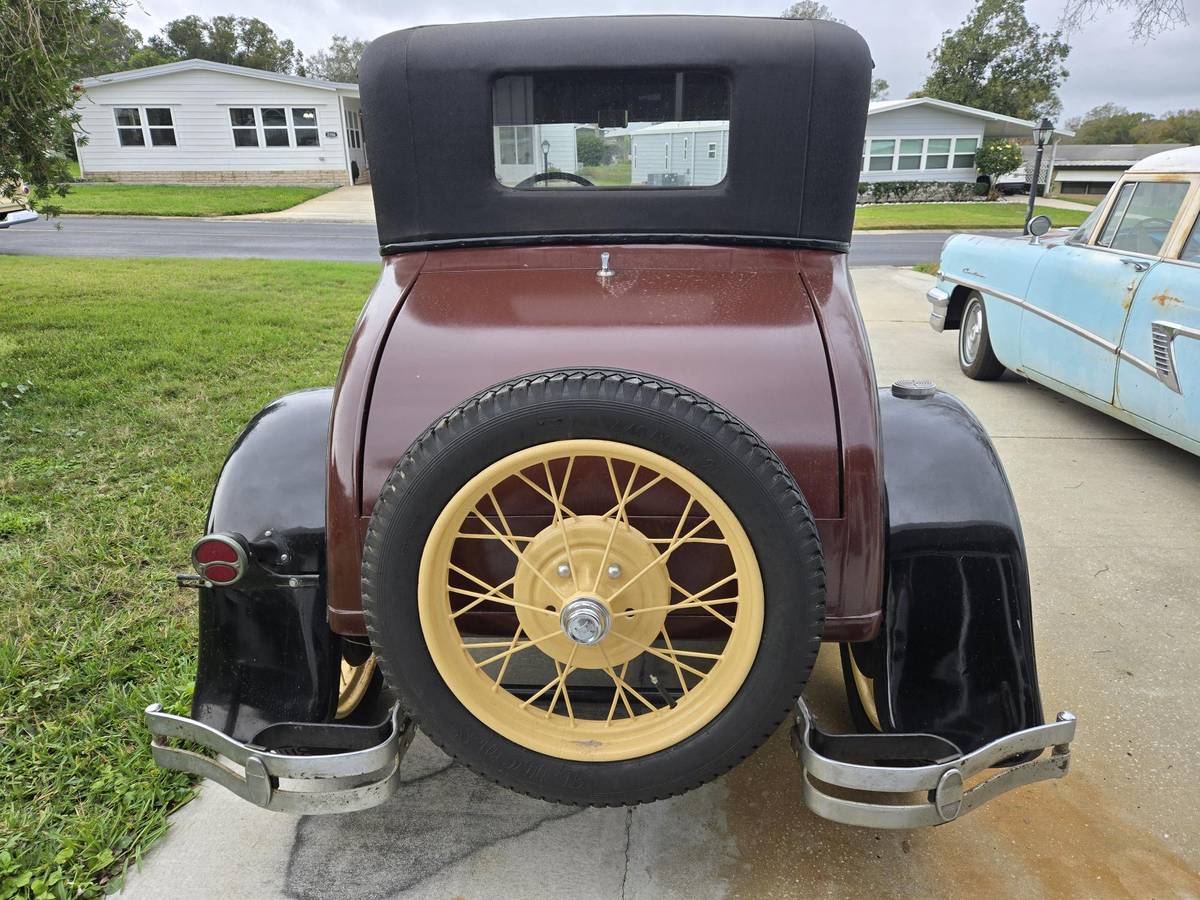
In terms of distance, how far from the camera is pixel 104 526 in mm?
3867

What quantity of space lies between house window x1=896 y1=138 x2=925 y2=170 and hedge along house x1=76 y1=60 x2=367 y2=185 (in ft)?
65.2

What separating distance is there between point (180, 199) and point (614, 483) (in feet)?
82.3

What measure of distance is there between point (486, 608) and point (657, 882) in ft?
2.75

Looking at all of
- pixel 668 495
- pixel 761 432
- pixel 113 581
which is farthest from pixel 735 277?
pixel 113 581

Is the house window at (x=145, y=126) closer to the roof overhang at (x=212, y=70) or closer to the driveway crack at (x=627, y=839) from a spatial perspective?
the roof overhang at (x=212, y=70)

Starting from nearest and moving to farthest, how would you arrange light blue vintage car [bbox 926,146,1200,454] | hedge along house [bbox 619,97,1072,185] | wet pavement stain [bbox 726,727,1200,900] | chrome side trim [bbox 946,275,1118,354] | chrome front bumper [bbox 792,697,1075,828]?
chrome front bumper [bbox 792,697,1075,828]
wet pavement stain [bbox 726,727,1200,900]
light blue vintage car [bbox 926,146,1200,454]
chrome side trim [bbox 946,275,1118,354]
hedge along house [bbox 619,97,1072,185]

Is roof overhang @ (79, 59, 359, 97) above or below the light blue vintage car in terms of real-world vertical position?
above

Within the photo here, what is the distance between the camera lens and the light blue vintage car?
14.4 feet

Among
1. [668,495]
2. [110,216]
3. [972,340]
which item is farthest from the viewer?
[110,216]

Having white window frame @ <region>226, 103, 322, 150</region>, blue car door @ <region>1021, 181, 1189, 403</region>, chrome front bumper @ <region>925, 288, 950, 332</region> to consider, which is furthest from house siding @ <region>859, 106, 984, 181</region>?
blue car door @ <region>1021, 181, 1189, 403</region>

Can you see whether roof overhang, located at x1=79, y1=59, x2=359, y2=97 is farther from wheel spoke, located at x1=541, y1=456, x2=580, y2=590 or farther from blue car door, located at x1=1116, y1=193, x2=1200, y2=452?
wheel spoke, located at x1=541, y1=456, x2=580, y2=590

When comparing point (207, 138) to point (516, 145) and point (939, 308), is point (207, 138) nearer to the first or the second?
point (939, 308)

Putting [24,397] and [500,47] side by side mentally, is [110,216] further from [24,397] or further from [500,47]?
[500,47]

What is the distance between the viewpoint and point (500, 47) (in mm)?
2479
